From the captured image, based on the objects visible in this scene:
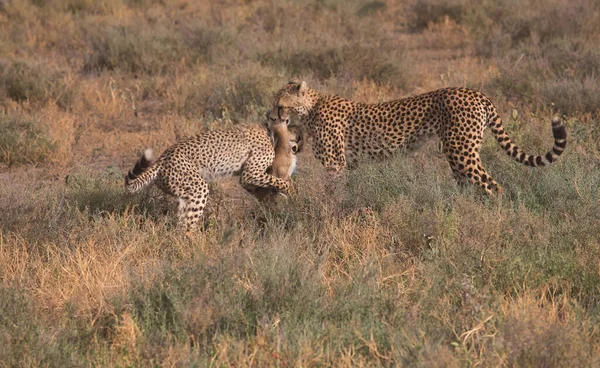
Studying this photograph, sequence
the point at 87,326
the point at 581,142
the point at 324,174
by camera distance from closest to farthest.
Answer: the point at 87,326
the point at 324,174
the point at 581,142

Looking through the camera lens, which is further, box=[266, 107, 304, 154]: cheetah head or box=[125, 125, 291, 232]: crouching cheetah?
box=[266, 107, 304, 154]: cheetah head

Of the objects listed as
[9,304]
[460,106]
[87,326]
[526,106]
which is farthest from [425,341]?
[526,106]

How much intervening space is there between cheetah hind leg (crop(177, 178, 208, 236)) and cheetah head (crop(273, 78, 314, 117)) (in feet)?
3.87

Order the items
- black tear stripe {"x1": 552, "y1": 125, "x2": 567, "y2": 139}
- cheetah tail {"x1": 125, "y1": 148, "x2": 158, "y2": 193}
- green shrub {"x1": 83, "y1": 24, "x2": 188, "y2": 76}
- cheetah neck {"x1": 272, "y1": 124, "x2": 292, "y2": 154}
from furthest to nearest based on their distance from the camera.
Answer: green shrub {"x1": 83, "y1": 24, "x2": 188, "y2": 76} < cheetah neck {"x1": 272, "y1": 124, "x2": 292, "y2": 154} < cheetah tail {"x1": 125, "y1": 148, "x2": 158, "y2": 193} < black tear stripe {"x1": 552, "y1": 125, "x2": 567, "y2": 139}

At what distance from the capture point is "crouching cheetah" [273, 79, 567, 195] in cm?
586

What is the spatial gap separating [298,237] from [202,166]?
4.31ft

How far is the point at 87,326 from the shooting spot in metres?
3.91

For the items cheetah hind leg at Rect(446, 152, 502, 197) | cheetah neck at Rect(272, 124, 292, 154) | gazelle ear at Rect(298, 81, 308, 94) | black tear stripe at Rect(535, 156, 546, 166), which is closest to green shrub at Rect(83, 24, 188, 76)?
gazelle ear at Rect(298, 81, 308, 94)

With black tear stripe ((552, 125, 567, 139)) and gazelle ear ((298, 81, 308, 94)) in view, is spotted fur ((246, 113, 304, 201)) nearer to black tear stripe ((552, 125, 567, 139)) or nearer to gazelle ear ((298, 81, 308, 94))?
gazelle ear ((298, 81, 308, 94))

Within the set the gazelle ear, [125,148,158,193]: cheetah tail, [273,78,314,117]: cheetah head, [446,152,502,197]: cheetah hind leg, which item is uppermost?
the gazelle ear

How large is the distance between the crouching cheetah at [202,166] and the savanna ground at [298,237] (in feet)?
0.60

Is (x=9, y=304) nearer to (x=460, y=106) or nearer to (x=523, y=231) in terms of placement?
(x=523, y=231)

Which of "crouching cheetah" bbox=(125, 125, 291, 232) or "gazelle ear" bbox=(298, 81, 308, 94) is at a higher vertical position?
"gazelle ear" bbox=(298, 81, 308, 94)

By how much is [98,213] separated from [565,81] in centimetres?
486
